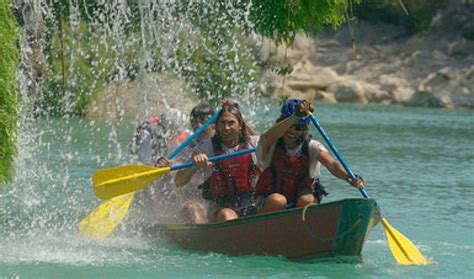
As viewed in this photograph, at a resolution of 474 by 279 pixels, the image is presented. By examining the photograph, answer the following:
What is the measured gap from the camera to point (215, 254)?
9234 millimetres

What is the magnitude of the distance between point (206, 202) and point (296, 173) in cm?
127

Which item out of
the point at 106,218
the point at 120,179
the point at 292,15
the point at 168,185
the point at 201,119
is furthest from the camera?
the point at 292,15

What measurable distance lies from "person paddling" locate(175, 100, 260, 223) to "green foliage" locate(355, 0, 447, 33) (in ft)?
92.3

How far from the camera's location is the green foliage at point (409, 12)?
37469 mm

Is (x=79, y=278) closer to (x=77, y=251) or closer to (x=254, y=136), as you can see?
(x=77, y=251)

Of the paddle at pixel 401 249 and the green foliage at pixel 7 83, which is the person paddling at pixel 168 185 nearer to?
the green foliage at pixel 7 83

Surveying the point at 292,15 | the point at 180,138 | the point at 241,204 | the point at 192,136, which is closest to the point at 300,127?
the point at 241,204

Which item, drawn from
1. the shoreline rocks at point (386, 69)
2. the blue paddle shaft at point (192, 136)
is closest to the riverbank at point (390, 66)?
the shoreline rocks at point (386, 69)

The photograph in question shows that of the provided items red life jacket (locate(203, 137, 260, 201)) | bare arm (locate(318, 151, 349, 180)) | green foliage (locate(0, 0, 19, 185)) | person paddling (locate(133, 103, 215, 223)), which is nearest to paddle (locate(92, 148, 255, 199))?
person paddling (locate(133, 103, 215, 223))

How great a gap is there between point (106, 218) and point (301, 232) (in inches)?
90.5

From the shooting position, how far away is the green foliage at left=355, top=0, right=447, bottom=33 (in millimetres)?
37469

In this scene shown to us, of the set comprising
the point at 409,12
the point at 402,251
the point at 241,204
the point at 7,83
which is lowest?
the point at 409,12

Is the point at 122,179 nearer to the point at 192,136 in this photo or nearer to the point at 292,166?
the point at 192,136

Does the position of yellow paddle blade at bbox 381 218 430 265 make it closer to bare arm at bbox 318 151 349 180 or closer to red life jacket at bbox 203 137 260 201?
bare arm at bbox 318 151 349 180
